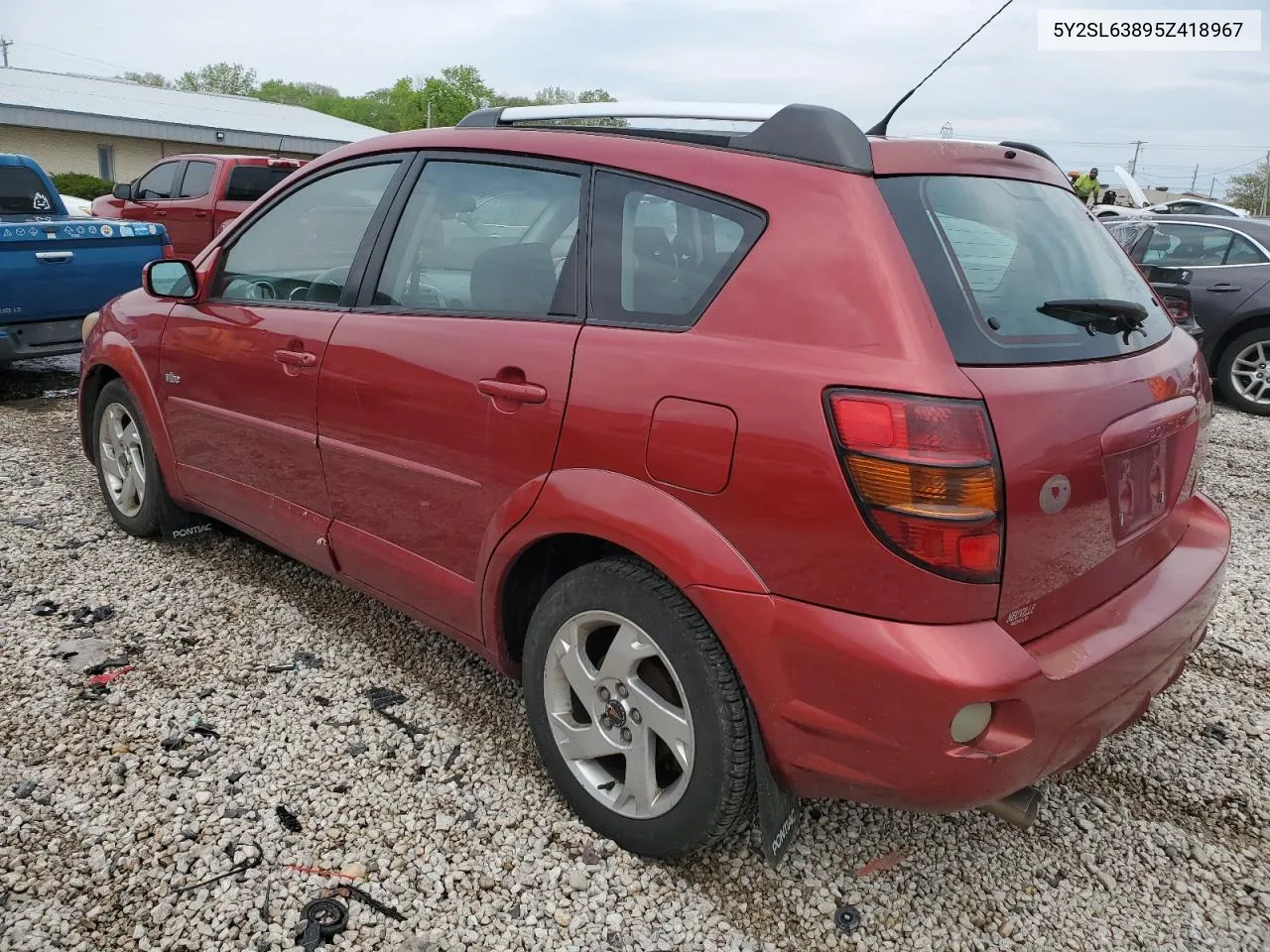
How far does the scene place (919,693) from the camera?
5.76 feet

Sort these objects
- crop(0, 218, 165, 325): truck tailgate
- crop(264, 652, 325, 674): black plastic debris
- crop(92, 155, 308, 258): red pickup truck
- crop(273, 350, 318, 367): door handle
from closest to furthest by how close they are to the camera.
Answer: crop(273, 350, 318, 367): door handle, crop(264, 652, 325, 674): black plastic debris, crop(0, 218, 165, 325): truck tailgate, crop(92, 155, 308, 258): red pickup truck

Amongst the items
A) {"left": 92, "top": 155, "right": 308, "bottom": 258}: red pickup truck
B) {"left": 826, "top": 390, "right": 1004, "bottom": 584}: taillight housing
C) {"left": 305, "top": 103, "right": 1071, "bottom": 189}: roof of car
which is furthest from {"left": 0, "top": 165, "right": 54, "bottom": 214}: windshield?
{"left": 826, "top": 390, "right": 1004, "bottom": 584}: taillight housing

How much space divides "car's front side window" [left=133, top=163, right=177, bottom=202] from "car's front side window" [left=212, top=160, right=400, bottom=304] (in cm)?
1009

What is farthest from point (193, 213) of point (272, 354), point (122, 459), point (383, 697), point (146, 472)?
point (383, 697)

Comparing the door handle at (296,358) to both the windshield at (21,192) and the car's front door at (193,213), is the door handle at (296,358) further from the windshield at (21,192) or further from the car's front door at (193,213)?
the car's front door at (193,213)

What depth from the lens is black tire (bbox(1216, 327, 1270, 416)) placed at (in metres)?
8.02

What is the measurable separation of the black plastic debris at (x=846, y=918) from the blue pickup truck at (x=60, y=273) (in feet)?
23.4

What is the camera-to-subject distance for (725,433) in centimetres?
192

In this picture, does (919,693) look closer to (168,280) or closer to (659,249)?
(659,249)

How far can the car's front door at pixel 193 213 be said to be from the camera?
11484mm

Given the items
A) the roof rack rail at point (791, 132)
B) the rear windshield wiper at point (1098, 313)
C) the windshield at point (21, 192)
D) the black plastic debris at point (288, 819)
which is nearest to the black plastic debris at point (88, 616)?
the black plastic debris at point (288, 819)

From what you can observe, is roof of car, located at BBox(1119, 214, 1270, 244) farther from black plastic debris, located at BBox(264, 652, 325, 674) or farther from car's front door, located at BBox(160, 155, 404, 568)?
black plastic debris, located at BBox(264, 652, 325, 674)

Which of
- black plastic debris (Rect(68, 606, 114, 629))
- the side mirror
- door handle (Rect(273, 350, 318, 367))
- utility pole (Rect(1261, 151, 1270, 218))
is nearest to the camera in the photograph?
door handle (Rect(273, 350, 318, 367))

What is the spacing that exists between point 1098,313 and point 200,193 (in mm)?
11958
